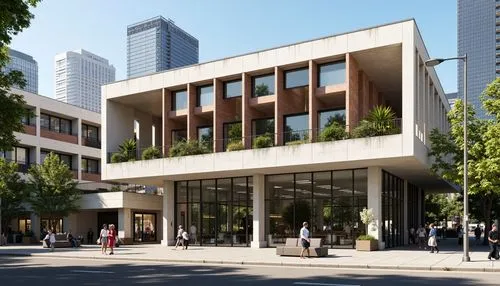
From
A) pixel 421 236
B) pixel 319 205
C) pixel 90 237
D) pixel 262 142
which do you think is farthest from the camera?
pixel 90 237

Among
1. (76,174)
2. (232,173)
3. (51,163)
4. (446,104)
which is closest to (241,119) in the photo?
(232,173)

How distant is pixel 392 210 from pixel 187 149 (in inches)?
521

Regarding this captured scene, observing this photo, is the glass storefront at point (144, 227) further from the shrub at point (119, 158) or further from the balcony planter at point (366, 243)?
the balcony planter at point (366, 243)

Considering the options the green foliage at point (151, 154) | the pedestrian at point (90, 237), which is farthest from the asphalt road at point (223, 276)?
the pedestrian at point (90, 237)

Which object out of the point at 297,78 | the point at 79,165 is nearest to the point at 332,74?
the point at 297,78

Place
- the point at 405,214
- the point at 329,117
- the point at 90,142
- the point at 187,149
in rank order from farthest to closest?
the point at 90,142 → the point at 405,214 → the point at 187,149 → the point at 329,117

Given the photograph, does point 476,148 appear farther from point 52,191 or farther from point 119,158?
point 52,191

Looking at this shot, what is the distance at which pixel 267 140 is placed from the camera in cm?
3138

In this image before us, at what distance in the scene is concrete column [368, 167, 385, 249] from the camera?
29250 millimetres

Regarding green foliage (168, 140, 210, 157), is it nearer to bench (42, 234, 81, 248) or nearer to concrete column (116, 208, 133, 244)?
concrete column (116, 208, 133, 244)

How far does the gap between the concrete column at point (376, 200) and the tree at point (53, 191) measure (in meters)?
24.7

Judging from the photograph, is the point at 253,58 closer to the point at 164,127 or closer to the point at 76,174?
the point at 164,127

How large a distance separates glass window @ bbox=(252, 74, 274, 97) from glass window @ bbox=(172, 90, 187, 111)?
552 centimetres

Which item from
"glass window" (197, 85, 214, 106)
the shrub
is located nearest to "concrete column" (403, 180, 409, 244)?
"glass window" (197, 85, 214, 106)
